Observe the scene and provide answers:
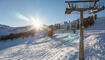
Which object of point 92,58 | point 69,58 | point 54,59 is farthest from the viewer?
point 54,59

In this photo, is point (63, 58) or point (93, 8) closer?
point (93, 8)

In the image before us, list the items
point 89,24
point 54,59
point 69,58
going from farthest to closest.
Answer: point 89,24
point 54,59
point 69,58

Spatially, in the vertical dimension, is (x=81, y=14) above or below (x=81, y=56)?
above

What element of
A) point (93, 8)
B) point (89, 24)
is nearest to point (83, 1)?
point (93, 8)

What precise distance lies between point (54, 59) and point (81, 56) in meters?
2.99

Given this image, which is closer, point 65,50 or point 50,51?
point 65,50

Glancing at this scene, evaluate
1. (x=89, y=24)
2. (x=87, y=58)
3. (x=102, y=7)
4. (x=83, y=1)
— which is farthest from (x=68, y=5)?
(x=89, y=24)

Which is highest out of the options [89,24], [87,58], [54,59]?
[89,24]

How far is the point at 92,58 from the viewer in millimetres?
6637

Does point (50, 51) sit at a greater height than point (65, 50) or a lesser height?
lesser

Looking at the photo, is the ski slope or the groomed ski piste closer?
the groomed ski piste

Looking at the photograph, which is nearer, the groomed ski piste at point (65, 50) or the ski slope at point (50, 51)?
the groomed ski piste at point (65, 50)

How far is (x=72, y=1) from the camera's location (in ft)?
19.0

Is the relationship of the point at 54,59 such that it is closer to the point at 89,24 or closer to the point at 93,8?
the point at 93,8
